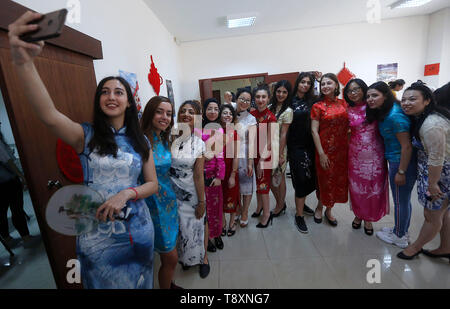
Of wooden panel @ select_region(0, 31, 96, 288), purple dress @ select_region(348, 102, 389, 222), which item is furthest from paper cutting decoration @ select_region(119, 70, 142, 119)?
purple dress @ select_region(348, 102, 389, 222)

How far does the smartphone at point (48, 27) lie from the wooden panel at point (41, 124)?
0.64 metres

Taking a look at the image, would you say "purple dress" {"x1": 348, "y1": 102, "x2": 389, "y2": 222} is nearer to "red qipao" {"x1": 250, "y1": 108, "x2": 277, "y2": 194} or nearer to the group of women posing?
the group of women posing

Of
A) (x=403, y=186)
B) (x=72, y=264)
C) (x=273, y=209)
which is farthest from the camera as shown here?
(x=273, y=209)

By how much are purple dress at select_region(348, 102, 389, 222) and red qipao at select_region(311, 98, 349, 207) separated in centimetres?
6

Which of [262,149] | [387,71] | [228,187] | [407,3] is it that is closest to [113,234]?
[228,187]

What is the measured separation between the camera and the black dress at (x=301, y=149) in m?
2.06

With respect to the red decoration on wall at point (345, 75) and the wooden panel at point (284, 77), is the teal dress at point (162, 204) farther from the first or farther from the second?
the red decoration on wall at point (345, 75)

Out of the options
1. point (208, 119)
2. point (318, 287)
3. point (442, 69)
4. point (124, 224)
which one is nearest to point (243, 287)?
point (318, 287)

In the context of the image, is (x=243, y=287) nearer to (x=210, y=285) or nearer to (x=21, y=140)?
(x=210, y=285)

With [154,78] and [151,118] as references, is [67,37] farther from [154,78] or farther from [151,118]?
[154,78]

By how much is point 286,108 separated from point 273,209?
4.38ft

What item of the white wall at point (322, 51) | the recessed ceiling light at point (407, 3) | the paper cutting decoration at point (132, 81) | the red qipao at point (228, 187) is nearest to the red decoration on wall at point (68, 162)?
the paper cutting decoration at point (132, 81)

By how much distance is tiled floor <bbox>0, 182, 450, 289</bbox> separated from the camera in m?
1.48
